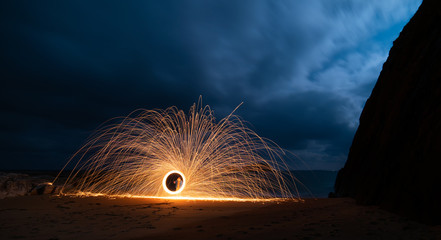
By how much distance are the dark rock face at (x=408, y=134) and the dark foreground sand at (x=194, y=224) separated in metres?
0.49

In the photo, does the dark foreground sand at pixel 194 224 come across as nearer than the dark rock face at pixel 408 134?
Yes

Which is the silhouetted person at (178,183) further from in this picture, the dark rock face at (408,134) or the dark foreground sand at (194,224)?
the dark rock face at (408,134)

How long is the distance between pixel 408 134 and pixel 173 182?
335 inches

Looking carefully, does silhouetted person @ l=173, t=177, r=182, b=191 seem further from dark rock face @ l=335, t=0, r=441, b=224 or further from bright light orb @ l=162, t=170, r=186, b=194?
dark rock face @ l=335, t=0, r=441, b=224

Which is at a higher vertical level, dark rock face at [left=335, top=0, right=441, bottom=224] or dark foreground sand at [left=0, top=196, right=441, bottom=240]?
dark rock face at [left=335, top=0, right=441, bottom=224]

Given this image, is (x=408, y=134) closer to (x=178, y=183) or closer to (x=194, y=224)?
(x=194, y=224)

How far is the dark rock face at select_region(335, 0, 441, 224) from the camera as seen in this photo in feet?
16.9

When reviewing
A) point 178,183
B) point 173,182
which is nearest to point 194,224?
point 178,183

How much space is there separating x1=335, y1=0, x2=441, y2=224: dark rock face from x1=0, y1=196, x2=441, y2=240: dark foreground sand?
1.60ft

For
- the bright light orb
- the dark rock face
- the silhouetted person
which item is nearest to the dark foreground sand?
the dark rock face

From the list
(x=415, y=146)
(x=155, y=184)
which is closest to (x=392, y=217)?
(x=415, y=146)

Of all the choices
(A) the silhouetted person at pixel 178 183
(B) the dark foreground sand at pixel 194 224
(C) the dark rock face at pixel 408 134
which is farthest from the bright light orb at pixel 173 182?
(C) the dark rock face at pixel 408 134

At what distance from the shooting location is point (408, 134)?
20.1ft

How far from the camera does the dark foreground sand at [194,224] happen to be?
4609mm
